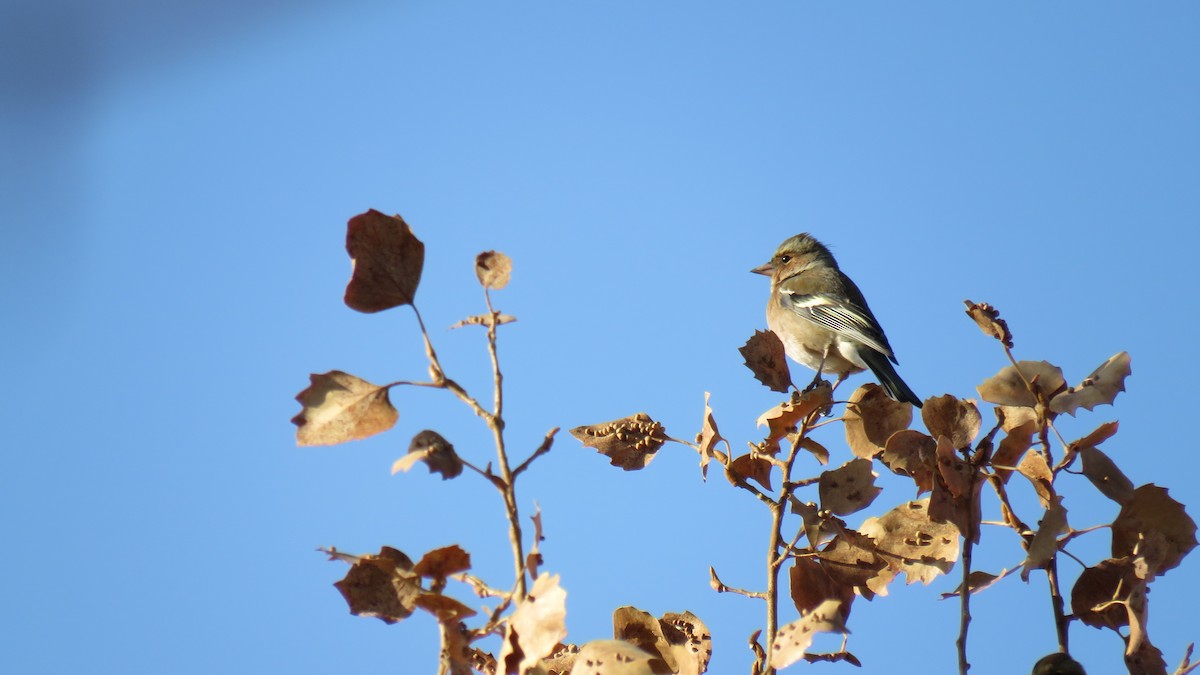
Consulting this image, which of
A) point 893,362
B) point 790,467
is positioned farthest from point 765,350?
point 893,362

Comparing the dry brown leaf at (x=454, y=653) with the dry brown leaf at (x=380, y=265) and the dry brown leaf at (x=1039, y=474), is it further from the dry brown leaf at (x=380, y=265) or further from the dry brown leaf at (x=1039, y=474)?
the dry brown leaf at (x=1039, y=474)

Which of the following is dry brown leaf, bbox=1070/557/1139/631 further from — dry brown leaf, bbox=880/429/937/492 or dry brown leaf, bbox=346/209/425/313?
dry brown leaf, bbox=346/209/425/313

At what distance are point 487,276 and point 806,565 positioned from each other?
0.65 metres

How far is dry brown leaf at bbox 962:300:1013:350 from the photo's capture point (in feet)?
4.71

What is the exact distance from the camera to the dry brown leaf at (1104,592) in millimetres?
1493

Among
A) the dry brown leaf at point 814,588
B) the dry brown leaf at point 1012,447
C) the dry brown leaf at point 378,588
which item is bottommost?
the dry brown leaf at point 378,588

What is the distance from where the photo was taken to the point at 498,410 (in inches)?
44.4

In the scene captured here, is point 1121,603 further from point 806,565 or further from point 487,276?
point 487,276

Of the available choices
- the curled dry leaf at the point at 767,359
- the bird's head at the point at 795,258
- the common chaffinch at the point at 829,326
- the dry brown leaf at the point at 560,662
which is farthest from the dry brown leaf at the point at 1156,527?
the bird's head at the point at 795,258

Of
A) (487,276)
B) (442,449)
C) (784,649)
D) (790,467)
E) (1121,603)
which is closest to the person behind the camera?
(442,449)

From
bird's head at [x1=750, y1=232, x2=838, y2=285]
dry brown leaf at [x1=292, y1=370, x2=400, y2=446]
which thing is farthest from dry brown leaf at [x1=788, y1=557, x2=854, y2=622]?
bird's head at [x1=750, y1=232, x2=838, y2=285]

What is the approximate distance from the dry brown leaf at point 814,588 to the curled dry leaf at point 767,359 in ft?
1.40

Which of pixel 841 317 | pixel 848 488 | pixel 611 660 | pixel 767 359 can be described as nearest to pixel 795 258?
pixel 841 317

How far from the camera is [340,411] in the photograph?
123cm
